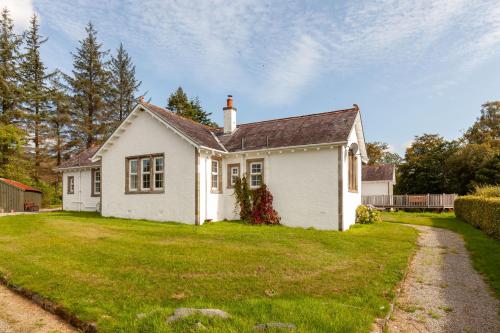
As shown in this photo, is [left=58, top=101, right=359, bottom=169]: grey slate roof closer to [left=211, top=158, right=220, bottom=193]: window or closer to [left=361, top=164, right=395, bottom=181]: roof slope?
[left=211, top=158, right=220, bottom=193]: window

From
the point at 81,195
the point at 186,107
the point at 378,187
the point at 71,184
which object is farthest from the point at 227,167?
the point at 186,107

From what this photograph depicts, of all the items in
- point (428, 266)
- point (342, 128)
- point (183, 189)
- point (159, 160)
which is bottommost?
point (428, 266)

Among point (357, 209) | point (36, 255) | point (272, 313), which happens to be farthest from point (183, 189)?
point (272, 313)

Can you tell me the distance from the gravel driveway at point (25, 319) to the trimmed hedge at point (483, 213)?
53.9 ft

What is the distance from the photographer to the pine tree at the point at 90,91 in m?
44.8

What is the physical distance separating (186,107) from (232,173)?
39.7 metres

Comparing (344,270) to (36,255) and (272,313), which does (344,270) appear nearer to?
(272,313)

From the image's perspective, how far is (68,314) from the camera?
5641mm

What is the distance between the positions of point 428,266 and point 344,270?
→ 10.3ft

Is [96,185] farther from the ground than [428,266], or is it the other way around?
[96,185]

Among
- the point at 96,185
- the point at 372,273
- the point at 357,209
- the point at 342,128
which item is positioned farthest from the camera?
the point at 96,185

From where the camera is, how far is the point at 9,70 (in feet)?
121

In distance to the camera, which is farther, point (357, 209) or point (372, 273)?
point (357, 209)

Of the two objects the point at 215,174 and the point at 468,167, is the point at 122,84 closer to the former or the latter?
the point at 215,174
